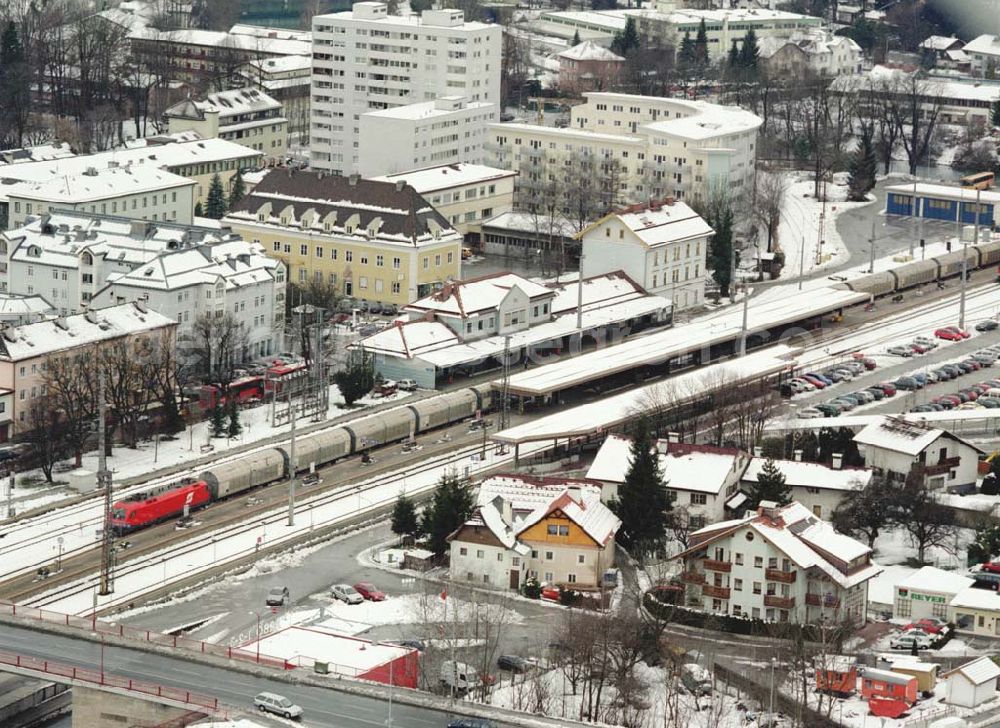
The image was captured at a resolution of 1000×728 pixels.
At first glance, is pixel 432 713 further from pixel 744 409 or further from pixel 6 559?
pixel 744 409

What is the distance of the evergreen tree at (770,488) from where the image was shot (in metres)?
68.9

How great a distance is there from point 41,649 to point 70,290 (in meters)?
33.2

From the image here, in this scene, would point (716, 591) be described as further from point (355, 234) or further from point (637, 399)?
point (355, 234)

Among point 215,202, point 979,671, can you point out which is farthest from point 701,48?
point 979,671

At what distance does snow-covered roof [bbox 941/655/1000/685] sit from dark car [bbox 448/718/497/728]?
12.2 metres

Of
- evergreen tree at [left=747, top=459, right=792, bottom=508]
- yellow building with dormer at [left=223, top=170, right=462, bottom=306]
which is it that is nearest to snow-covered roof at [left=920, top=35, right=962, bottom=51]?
yellow building with dormer at [left=223, top=170, right=462, bottom=306]

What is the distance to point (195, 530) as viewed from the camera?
230ft

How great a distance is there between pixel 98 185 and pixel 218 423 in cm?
2640

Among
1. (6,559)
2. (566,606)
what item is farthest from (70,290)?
(566,606)

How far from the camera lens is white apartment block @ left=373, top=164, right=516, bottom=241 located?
104 metres

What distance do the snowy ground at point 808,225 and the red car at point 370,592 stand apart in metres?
39.9

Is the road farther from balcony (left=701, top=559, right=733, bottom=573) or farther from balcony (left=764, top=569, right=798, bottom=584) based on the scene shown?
balcony (left=764, top=569, right=798, bottom=584)

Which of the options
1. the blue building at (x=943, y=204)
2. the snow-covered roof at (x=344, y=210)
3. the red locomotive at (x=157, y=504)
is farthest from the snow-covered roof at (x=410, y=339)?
the blue building at (x=943, y=204)

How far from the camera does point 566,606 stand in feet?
213
